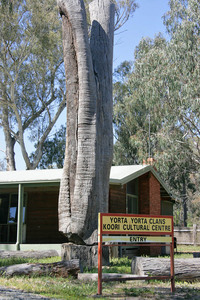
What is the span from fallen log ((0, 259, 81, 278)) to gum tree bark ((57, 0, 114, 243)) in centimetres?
177

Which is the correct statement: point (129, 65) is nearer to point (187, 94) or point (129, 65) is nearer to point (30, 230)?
point (187, 94)

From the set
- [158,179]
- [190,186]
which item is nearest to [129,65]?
[190,186]

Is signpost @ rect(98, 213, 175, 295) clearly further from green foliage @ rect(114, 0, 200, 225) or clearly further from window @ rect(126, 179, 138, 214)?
green foliage @ rect(114, 0, 200, 225)

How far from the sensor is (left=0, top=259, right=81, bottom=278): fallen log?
8.49 metres

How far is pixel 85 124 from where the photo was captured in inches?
425

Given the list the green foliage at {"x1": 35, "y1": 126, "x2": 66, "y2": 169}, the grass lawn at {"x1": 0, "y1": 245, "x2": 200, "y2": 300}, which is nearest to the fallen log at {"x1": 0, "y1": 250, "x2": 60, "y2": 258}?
the grass lawn at {"x1": 0, "y1": 245, "x2": 200, "y2": 300}

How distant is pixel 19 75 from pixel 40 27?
174 inches

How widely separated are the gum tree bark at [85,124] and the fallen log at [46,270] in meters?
1.77

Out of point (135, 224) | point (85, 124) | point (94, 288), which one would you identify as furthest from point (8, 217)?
point (135, 224)

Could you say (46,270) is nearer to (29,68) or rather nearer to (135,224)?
(135,224)

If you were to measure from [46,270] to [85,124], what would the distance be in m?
3.87

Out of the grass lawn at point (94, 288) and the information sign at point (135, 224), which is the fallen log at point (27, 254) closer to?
the grass lawn at point (94, 288)

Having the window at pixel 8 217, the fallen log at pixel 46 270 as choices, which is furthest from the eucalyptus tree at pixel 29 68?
the fallen log at pixel 46 270

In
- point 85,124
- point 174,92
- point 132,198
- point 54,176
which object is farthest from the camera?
point 174,92
